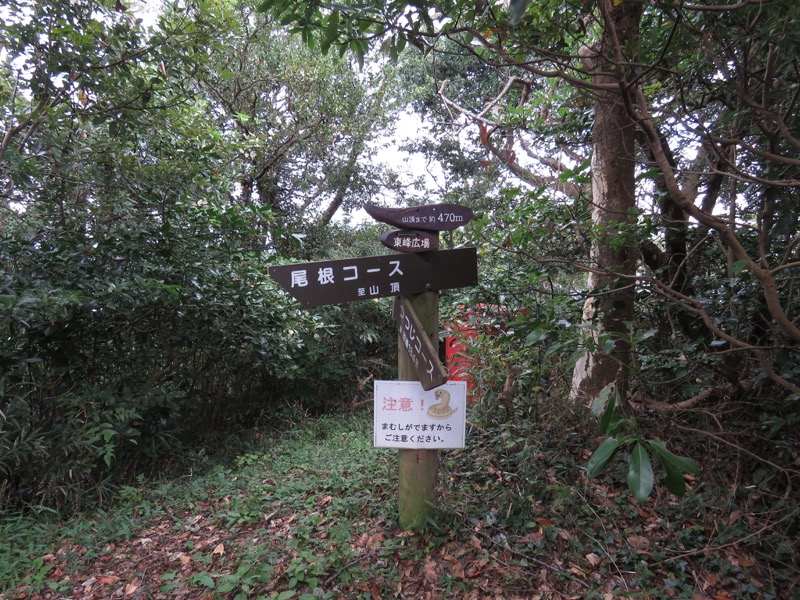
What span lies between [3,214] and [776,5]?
612 centimetres

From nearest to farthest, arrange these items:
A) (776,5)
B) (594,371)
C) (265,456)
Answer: (776,5) < (594,371) < (265,456)

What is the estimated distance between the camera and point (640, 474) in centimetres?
126

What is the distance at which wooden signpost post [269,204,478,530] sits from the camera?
253cm

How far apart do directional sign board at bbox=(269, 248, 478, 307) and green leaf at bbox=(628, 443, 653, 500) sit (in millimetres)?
1580

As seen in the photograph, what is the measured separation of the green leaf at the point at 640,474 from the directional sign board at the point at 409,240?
65.2 inches

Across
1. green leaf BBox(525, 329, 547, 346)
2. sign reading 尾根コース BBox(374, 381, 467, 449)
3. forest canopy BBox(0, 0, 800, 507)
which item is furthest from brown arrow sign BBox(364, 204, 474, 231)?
sign reading 尾根コース BBox(374, 381, 467, 449)

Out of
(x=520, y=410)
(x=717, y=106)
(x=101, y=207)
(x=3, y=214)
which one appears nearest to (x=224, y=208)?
(x=101, y=207)

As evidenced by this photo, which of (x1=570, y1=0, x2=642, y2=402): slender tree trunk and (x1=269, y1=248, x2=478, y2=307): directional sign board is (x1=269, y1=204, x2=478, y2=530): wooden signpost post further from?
(x1=570, y1=0, x2=642, y2=402): slender tree trunk

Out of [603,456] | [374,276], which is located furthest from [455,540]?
[603,456]

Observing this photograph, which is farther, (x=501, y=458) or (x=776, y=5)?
(x=501, y=458)

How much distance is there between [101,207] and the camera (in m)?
4.12

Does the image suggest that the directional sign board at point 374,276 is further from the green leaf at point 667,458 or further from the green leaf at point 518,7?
the green leaf at point 667,458

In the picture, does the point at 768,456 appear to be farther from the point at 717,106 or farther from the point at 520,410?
the point at 717,106

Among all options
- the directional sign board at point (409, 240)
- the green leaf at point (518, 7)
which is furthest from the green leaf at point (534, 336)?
the green leaf at point (518, 7)
